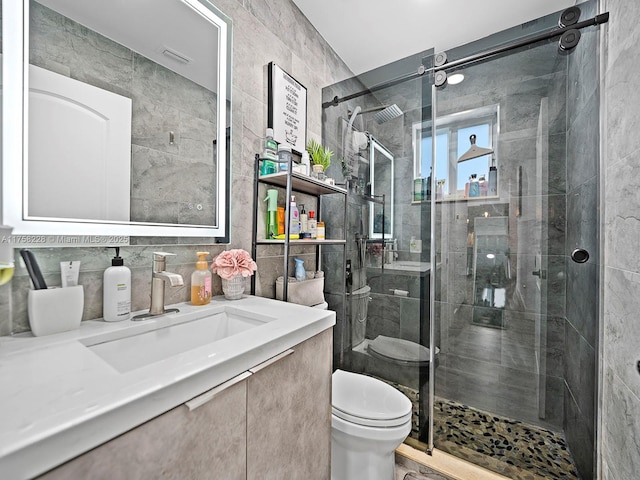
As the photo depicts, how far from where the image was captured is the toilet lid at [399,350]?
1622 millimetres

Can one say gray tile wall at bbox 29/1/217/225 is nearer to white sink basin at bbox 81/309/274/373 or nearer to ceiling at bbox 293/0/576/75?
white sink basin at bbox 81/309/274/373

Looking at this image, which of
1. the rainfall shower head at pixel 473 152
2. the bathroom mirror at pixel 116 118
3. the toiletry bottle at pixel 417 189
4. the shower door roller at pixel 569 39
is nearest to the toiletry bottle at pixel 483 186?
the rainfall shower head at pixel 473 152

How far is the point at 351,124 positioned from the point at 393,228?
77 cm

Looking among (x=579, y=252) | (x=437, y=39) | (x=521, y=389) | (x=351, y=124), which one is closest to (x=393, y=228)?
(x=351, y=124)

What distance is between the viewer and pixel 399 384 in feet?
5.45

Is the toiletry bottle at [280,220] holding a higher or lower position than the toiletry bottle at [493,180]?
lower

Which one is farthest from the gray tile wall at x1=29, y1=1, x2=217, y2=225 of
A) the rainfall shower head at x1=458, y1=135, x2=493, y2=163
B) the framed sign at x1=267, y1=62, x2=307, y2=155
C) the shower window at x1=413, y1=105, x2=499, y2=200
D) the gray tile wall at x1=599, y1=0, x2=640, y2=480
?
the gray tile wall at x1=599, y1=0, x2=640, y2=480

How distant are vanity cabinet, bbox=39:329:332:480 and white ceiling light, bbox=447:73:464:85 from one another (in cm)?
159

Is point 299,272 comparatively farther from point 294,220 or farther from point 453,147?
point 453,147

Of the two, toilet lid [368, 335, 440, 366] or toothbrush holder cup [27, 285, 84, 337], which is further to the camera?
toilet lid [368, 335, 440, 366]

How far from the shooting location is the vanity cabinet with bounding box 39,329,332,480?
42cm

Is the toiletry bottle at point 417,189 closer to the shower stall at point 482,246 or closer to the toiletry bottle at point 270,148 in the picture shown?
the shower stall at point 482,246

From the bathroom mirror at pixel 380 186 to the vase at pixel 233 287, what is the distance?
0.97 meters

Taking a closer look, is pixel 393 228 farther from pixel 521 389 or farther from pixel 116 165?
pixel 116 165
